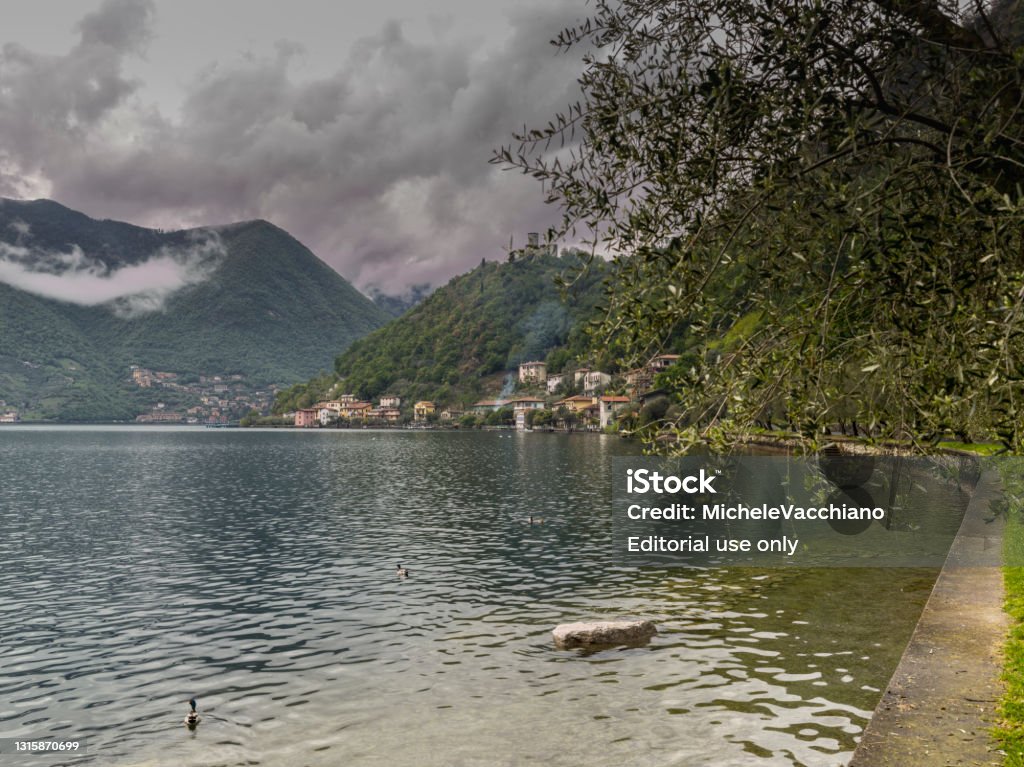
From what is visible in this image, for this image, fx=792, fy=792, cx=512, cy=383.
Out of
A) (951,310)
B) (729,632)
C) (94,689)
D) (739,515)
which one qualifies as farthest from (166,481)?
(951,310)

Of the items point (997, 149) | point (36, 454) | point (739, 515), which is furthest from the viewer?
point (36, 454)

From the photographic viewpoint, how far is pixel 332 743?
16.0 m

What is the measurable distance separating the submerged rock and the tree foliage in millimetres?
13372

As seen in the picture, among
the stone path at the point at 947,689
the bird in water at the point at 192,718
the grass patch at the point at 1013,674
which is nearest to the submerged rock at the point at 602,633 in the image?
the stone path at the point at 947,689

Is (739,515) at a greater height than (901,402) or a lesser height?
lesser

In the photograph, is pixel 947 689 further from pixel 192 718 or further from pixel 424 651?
pixel 192 718

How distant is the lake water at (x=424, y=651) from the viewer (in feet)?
52.1

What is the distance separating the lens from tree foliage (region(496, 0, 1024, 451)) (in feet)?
26.0

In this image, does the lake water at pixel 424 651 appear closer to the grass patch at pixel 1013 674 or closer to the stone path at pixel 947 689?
the stone path at pixel 947 689

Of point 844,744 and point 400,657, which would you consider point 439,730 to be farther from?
point 844,744

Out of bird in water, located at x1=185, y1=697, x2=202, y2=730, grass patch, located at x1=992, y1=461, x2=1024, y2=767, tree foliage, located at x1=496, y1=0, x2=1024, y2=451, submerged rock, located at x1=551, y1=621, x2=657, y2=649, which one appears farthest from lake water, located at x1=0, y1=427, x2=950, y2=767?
tree foliage, located at x1=496, y1=0, x2=1024, y2=451

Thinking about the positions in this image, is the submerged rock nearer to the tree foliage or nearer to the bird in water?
the bird in water

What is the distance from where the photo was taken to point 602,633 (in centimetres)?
2184

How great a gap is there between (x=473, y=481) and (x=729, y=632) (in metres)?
59.2
